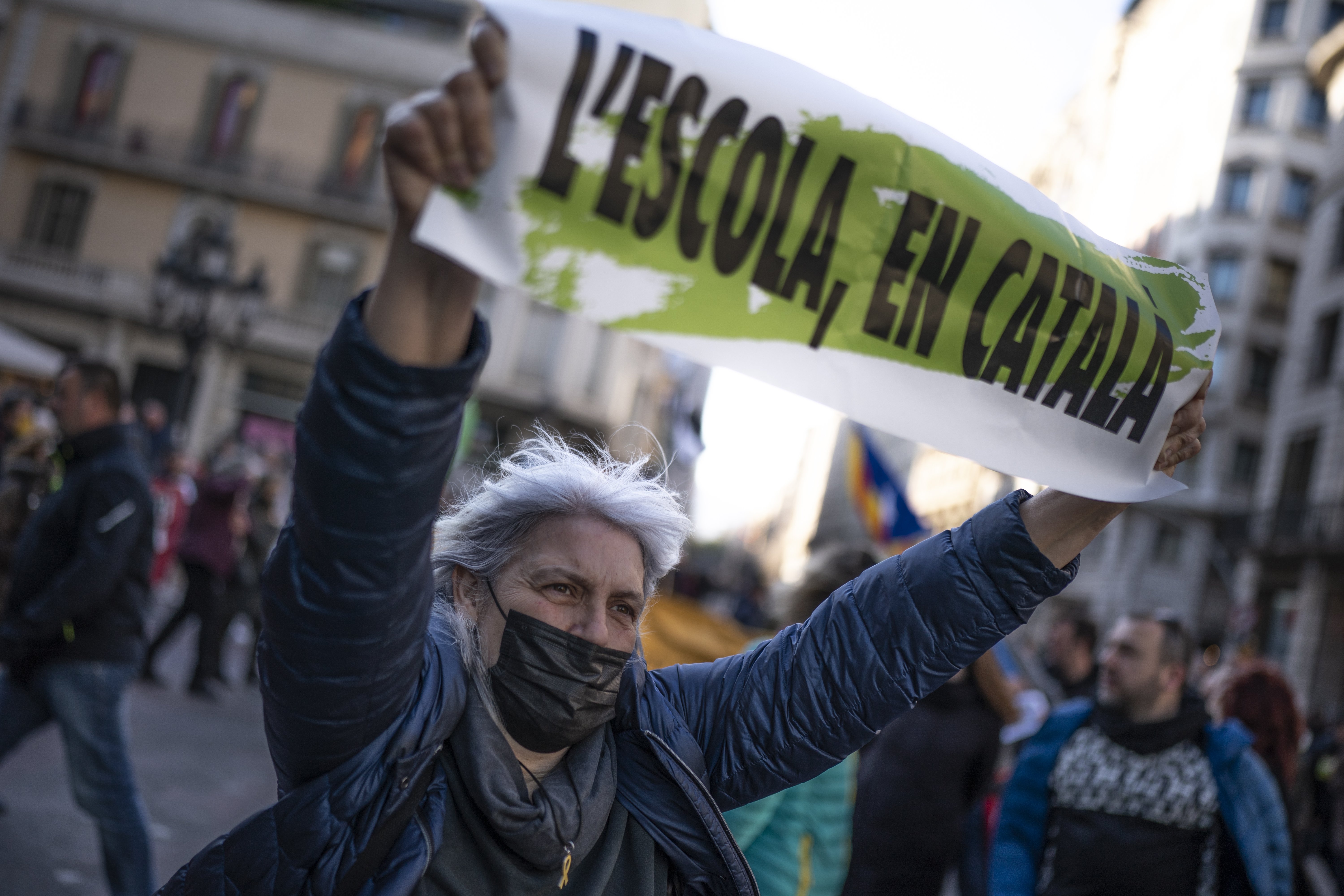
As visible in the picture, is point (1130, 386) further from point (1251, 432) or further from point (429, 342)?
point (1251, 432)

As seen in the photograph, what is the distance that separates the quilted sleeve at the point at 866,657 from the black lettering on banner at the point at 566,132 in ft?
3.02

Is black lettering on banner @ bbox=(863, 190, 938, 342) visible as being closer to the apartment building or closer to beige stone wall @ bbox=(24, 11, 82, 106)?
the apartment building

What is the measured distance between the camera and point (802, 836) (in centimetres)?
327

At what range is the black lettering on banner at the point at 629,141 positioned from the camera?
4.17 feet

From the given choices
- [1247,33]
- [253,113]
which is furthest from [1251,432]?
[253,113]

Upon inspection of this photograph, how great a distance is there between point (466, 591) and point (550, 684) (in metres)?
0.30

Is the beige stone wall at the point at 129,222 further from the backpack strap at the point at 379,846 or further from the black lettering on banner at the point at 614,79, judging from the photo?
the black lettering on banner at the point at 614,79

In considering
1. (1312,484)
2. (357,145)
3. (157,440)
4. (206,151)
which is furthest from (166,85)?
(1312,484)

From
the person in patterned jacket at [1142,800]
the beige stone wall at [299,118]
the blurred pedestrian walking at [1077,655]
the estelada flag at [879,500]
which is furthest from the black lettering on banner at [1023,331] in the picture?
the beige stone wall at [299,118]

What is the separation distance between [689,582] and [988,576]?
22.0 m

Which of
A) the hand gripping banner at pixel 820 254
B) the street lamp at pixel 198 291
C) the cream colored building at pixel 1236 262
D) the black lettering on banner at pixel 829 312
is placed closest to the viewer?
the hand gripping banner at pixel 820 254

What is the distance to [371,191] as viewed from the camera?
96.3ft

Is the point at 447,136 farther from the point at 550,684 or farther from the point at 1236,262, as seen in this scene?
the point at 1236,262

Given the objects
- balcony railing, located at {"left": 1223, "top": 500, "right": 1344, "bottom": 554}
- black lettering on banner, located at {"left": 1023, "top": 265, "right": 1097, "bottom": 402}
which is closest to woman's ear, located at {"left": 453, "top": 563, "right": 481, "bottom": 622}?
black lettering on banner, located at {"left": 1023, "top": 265, "right": 1097, "bottom": 402}
